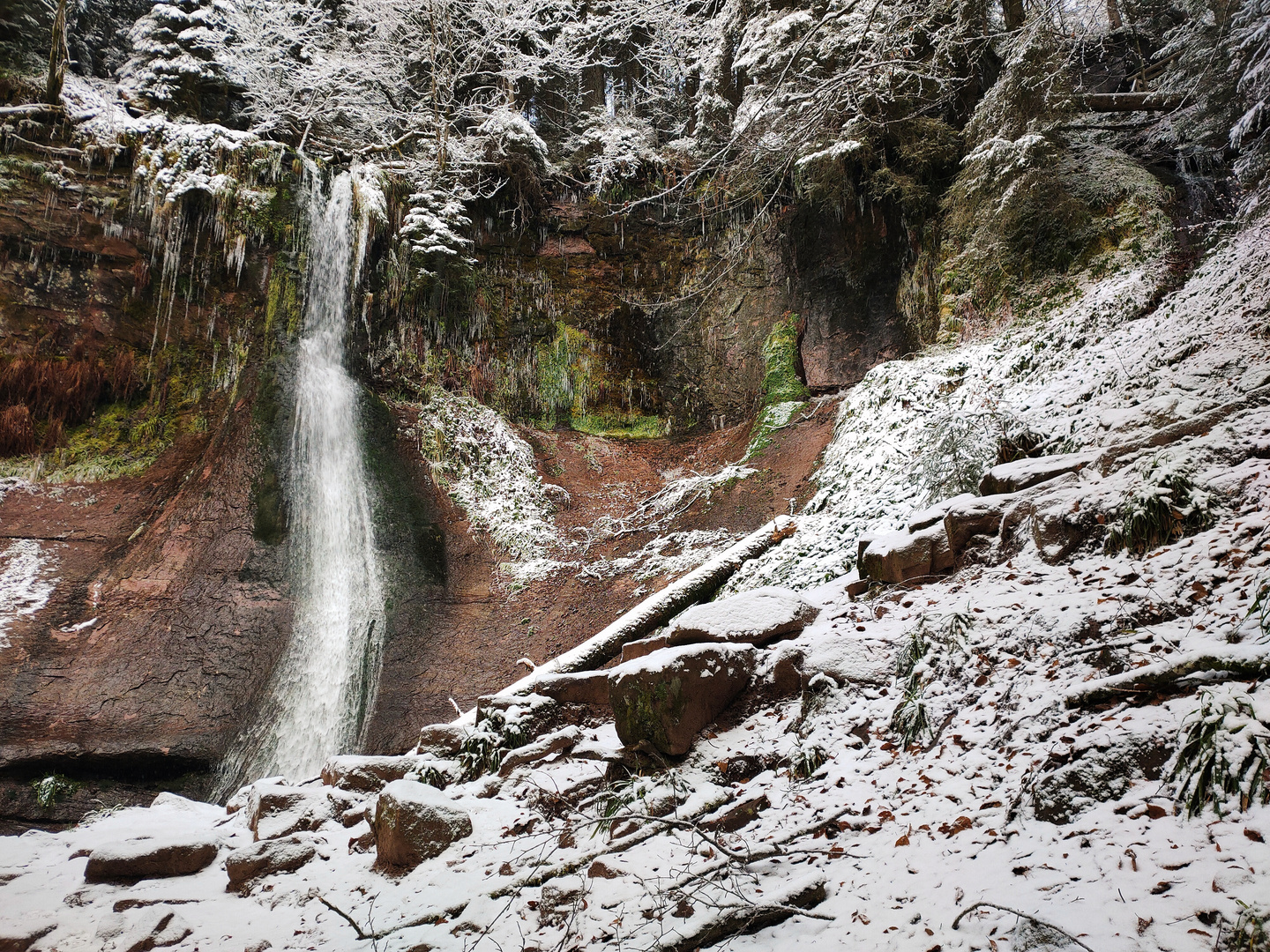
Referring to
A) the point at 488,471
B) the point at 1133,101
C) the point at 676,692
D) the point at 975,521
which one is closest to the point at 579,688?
the point at 676,692

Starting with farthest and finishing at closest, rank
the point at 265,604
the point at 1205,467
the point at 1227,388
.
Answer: the point at 265,604 < the point at 1227,388 < the point at 1205,467

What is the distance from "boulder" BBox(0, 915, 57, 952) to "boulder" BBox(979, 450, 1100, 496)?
285 inches

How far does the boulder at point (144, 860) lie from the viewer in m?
4.45

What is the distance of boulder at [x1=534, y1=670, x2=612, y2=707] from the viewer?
18.1ft

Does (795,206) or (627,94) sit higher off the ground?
(627,94)

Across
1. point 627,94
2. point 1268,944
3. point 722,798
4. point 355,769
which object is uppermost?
point 627,94

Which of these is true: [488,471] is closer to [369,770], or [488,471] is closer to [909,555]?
[369,770]

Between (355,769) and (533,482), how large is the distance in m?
7.78

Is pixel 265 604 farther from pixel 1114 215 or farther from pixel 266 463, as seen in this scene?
pixel 1114 215

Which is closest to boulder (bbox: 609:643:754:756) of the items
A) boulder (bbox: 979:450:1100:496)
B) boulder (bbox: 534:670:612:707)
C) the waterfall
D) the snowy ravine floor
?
the snowy ravine floor

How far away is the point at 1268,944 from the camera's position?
5.41 feet

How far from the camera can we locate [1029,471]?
202 inches

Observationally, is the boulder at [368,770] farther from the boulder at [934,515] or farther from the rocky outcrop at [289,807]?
the boulder at [934,515]

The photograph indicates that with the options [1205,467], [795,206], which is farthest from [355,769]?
[795,206]
